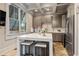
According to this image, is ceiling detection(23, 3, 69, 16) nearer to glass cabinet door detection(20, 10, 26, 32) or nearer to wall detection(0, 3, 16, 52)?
glass cabinet door detection(20, 10, 26, 32)

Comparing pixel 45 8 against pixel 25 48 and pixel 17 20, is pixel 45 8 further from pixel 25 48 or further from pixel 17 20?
pixel 25 48

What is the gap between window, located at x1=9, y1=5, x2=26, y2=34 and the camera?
2424 millimetres

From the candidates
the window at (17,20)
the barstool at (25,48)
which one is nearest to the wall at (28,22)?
the window at (17,20)

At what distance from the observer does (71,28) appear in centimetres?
247

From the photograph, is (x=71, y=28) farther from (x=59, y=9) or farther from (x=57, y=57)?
(x=57, y=57)

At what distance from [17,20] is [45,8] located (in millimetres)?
648

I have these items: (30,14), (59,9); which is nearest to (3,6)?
(30,14)

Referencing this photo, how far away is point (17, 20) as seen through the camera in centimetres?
246

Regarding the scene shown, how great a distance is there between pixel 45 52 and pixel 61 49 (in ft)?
1.15


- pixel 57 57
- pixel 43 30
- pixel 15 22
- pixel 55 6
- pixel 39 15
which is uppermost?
pixel 55 6

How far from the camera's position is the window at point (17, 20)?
7.95 ft

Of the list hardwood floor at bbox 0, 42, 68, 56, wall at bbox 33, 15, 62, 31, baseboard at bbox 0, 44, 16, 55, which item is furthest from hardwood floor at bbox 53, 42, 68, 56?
baseboard at bbox 0, 44, 16, 55

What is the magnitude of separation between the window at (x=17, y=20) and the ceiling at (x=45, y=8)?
0.19 metres

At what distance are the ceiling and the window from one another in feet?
0.61
